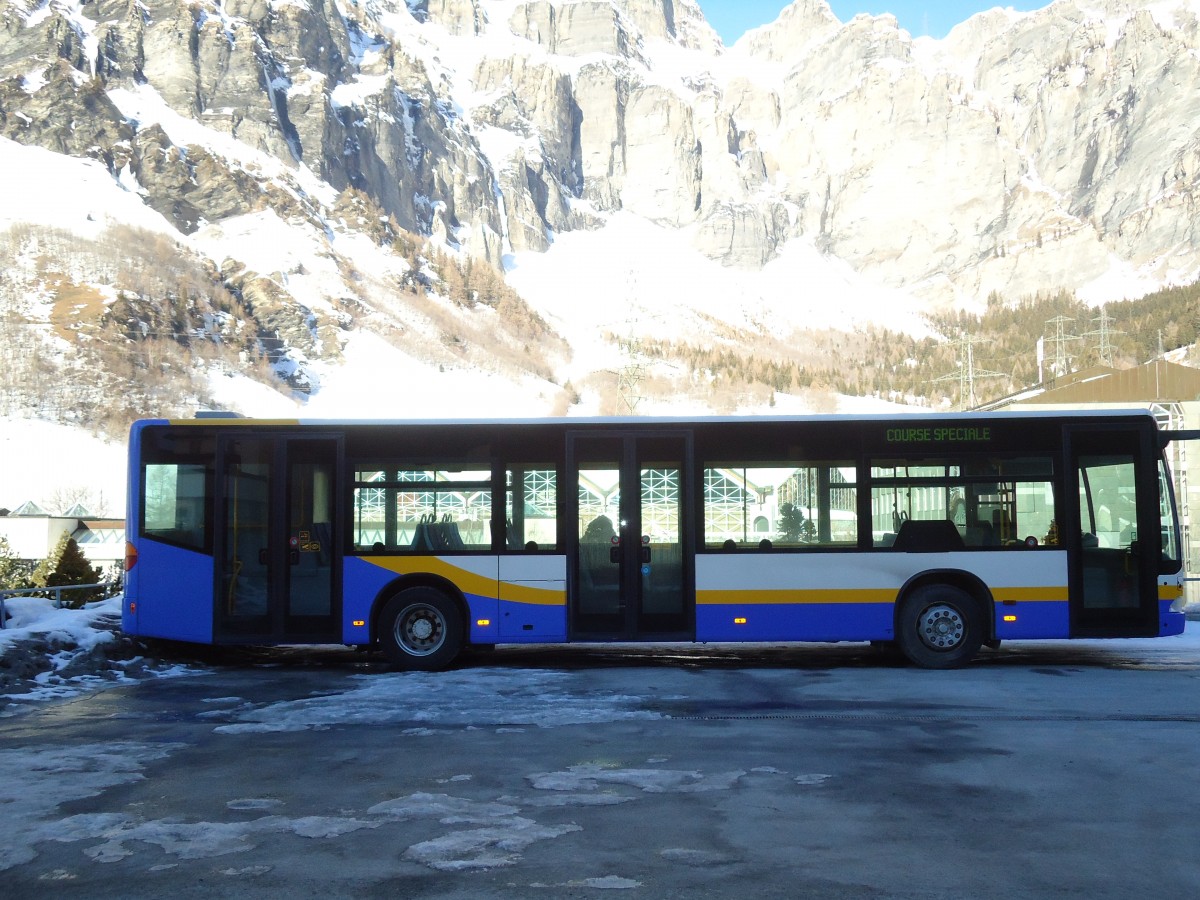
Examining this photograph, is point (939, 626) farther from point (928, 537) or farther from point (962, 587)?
point (928, 537)

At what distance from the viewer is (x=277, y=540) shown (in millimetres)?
12867

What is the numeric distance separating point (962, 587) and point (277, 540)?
25.1 feet

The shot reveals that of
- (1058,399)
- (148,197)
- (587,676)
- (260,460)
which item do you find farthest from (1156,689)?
(148,197)

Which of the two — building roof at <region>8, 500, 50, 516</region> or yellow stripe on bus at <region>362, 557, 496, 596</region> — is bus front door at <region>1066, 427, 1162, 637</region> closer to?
yellow stripe on bus at <region>362, 557, 496, 596</region>

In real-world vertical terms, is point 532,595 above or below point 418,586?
below

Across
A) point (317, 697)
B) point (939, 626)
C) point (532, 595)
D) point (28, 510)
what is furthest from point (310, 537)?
point (28, 510)

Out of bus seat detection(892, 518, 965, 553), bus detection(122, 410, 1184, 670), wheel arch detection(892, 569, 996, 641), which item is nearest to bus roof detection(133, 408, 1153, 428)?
bus detection(122, 410, 1184, 670)

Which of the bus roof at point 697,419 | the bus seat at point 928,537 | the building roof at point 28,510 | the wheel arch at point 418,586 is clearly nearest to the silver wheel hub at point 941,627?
the bus seat at point 928,537

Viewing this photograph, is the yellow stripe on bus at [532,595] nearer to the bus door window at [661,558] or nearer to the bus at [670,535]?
the bus at [670,535]

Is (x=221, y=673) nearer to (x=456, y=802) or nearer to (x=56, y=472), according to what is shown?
(x=456, y=802)

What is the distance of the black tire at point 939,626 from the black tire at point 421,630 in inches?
196

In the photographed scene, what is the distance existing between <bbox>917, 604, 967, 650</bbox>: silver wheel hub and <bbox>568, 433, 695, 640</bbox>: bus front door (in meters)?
2.58

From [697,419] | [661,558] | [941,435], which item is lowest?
[661,558]

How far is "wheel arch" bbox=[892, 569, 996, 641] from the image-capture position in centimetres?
1272
